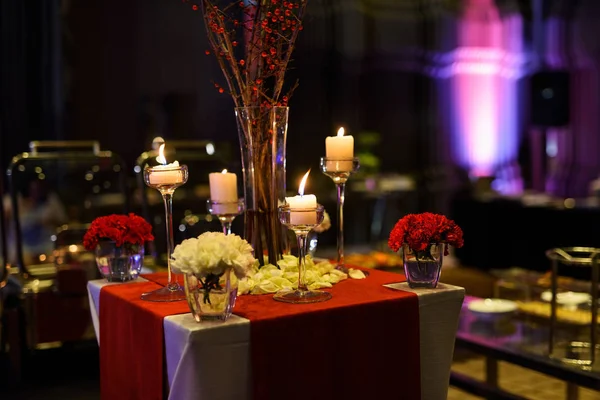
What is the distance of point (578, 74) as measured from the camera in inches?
369

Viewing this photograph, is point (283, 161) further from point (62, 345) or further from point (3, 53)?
point (3, 53)

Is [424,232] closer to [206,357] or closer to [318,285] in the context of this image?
[318,285]

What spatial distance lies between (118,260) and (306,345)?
712 mm

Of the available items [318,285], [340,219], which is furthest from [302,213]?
[340,219]

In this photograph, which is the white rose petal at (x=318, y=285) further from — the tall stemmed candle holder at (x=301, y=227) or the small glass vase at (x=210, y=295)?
the small glass vase at (x=210, y=295)

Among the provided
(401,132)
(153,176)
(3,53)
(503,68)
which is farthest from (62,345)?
(503,68)

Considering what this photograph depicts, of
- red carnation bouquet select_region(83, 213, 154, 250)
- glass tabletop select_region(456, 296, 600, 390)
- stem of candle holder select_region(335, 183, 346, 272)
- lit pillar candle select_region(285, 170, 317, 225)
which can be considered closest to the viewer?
lit pillar candle select_region(285, 170, 317, 225)

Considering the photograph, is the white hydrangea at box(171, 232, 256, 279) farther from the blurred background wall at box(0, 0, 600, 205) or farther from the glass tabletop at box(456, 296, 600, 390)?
the blurred background wall at box(0, 0, 600, 205)

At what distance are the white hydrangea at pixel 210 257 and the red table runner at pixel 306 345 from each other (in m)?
0.15

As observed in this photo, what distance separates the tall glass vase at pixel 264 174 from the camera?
2303mm

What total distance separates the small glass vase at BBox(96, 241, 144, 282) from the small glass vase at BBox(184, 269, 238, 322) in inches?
22.5

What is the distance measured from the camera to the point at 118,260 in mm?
2307

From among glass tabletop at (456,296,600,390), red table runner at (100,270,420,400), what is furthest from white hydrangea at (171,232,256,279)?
glass tabletop at (456,296,600,390)

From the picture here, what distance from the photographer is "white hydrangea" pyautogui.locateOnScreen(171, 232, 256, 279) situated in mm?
1738
